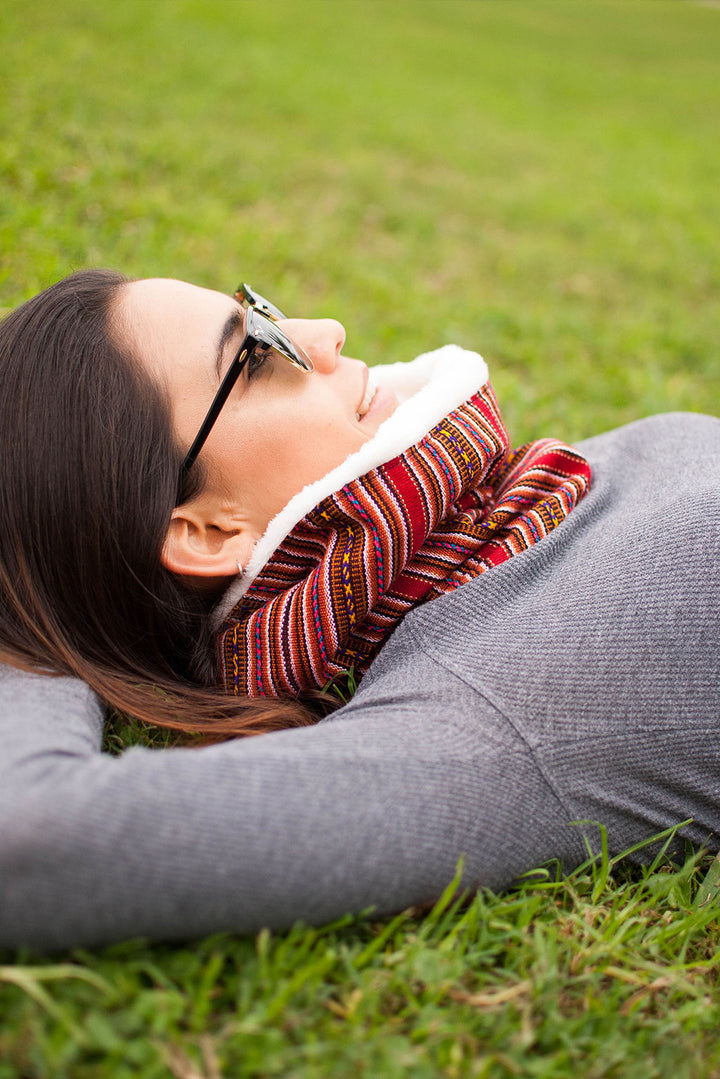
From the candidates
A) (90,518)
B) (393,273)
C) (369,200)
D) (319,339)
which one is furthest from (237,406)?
(369,200)

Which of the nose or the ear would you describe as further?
the nose

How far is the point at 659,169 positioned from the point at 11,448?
1020 cm

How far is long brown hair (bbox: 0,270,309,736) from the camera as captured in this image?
185 centimetres

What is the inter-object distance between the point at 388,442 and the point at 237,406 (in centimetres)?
39

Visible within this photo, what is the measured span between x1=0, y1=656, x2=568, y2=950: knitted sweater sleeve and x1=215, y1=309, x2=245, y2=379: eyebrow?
922 mm

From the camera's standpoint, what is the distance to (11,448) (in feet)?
6.10

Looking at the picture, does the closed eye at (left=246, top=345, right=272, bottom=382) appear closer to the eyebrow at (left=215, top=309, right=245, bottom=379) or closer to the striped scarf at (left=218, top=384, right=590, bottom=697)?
the eyebrow at (left=215, top=309, right=245, bottom=379)

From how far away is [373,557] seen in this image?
6.18 ft

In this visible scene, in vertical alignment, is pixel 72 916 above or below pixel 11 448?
below

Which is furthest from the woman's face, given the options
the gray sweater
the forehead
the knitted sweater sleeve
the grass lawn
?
the grass lawn

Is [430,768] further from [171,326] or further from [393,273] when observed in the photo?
[393,273]

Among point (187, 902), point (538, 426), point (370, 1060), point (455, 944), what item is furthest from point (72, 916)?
point (538, 426)

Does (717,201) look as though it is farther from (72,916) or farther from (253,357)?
(72,916)

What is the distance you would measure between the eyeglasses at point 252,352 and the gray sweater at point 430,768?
656 millimetres
